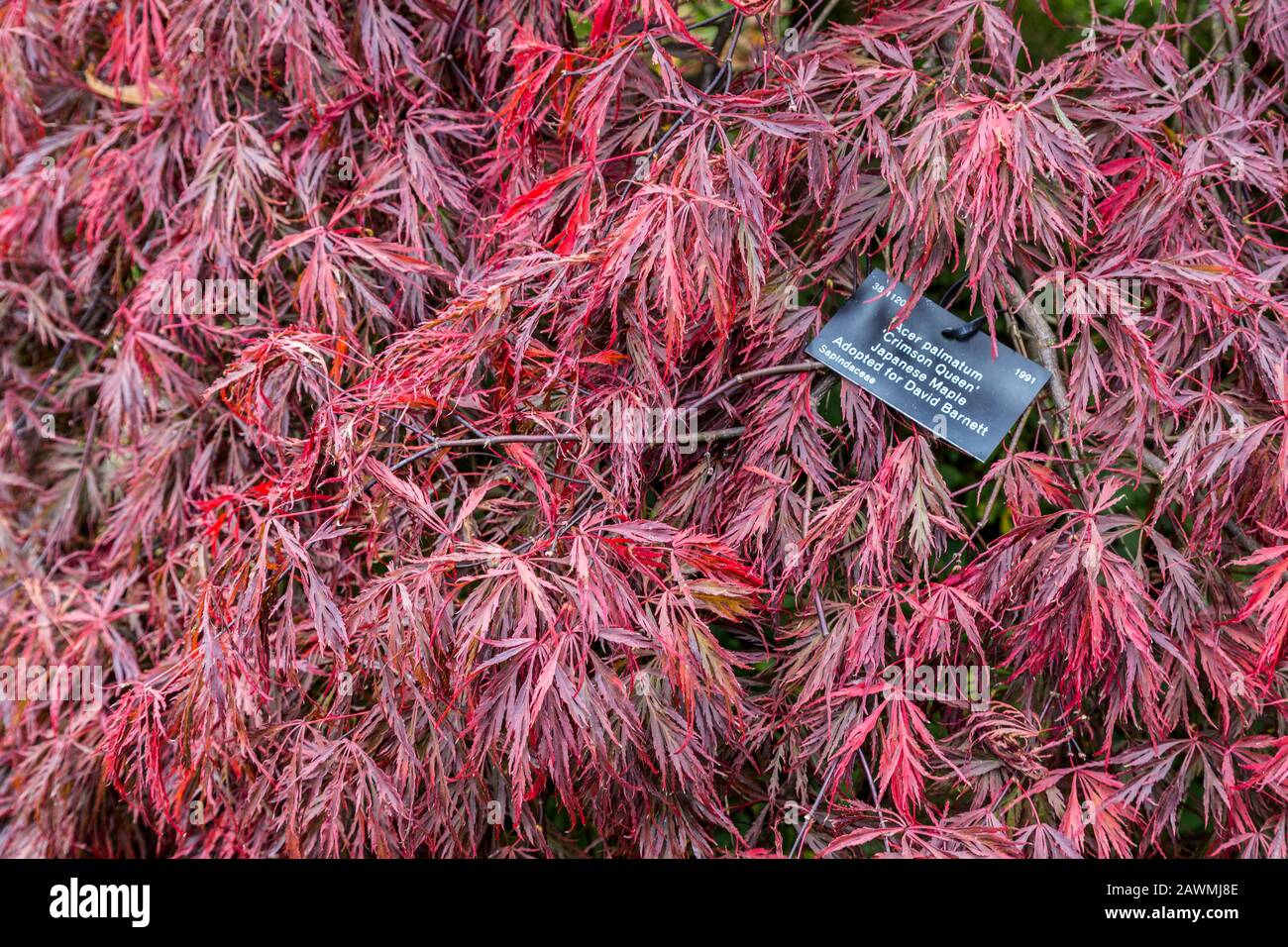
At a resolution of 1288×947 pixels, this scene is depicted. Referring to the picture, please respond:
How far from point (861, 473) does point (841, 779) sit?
400 millimetres

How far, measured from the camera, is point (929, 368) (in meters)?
1.32

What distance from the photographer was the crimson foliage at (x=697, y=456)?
114 cm

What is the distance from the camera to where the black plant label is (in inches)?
51.0

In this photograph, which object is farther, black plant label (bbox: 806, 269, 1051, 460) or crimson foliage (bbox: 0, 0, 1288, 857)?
black plant label (bbox: 806, 269, 1051, 460)

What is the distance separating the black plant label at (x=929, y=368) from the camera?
129 cm

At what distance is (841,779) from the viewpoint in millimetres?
1160

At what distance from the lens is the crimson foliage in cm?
114

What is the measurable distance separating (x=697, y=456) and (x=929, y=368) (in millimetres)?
337

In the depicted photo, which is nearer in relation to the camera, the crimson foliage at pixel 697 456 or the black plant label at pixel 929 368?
the crimson foliage at pixel 697 456

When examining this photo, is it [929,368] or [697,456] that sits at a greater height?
[929,368]

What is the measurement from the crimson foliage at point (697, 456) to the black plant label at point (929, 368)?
41mm

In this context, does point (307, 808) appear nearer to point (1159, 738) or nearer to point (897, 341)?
point (897, 341)

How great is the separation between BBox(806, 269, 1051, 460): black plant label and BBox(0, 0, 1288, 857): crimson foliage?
0.13 ft
